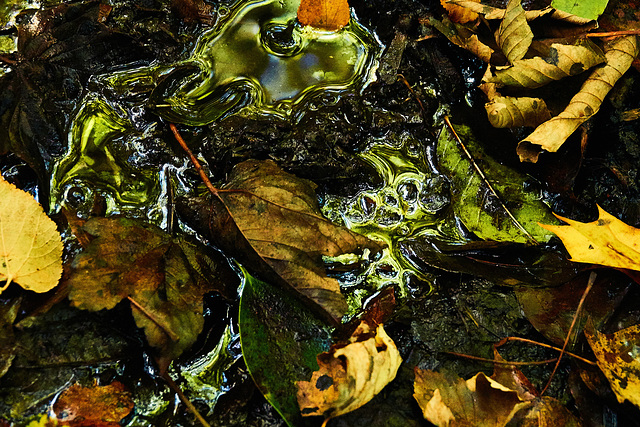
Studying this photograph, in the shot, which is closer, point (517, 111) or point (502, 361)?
point (502, 361)

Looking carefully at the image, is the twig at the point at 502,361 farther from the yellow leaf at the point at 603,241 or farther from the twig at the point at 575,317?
the yellow leaf at the point at 603,241

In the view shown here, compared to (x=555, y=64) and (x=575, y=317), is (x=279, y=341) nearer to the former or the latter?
(x=575, y=317)

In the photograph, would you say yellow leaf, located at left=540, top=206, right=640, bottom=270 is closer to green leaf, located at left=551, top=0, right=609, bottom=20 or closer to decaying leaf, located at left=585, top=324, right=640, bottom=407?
decaying leaf, located at left=585, top=324, right=640, bottom=407

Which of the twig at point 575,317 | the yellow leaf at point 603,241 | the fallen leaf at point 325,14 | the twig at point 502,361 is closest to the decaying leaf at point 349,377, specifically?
the twig at point 502,361

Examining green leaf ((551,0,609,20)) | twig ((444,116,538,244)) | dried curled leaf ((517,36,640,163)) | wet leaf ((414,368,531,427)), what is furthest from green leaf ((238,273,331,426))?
green leaf ((551,0,609,20))

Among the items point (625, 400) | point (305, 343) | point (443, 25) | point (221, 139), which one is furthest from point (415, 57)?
point (625, 400)

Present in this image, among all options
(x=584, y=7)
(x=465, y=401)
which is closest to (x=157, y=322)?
(x=465, y=401)

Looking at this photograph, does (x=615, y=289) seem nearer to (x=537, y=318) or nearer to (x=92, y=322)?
(x=537, y=318)
